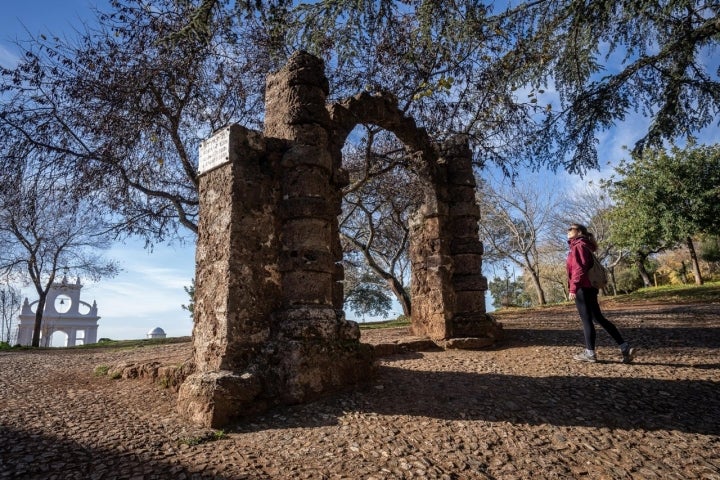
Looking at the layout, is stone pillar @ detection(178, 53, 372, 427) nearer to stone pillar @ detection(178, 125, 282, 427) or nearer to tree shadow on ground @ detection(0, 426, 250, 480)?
stone pillar @ detection(178, 125, 282, 427)

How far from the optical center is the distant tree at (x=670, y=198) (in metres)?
17.7

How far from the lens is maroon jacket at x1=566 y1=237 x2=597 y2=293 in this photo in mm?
5605

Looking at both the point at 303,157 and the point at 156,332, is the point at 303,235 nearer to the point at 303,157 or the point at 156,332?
the point at 303,157

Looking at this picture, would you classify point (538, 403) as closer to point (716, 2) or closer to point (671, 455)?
point (671, 455)

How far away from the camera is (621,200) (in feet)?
66.7

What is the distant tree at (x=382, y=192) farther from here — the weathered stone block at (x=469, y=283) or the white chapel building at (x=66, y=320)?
the white chapel building at (x=66, y=320)

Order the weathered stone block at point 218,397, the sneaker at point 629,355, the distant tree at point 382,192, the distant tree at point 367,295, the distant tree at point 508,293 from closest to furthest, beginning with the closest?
the weathered stone block at point 218,397 < the sneaker at point 629,355 < the distant tree at point 382,192 < the distant tree at point 367,295 < the distant tree at point 508,293

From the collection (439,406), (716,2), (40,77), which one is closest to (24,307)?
(40,77)

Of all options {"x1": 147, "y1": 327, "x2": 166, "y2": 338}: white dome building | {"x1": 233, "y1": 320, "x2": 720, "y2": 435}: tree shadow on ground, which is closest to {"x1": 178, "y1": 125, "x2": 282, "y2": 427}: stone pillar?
{"x1": 233, "y1": 320, "x2": 720, "y2": 435}: tree shadow on ground

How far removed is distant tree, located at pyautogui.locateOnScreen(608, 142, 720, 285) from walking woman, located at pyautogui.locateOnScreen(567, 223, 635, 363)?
1500 centimetres

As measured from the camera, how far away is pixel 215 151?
479 cm

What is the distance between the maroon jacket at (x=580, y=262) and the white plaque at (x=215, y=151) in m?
4.42

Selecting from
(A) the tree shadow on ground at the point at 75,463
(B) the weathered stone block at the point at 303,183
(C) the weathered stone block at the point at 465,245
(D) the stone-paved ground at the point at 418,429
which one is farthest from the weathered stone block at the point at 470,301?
(A) the tree shadow on ground at the point at 75,463

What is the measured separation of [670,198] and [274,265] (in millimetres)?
19433
